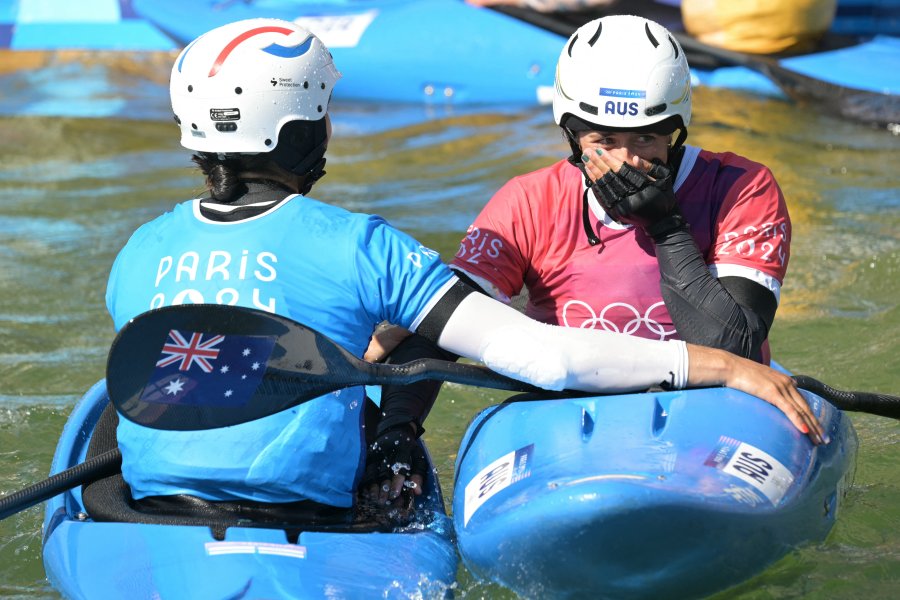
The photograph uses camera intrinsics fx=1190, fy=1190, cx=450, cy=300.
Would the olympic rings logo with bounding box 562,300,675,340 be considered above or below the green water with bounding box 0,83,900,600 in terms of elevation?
above

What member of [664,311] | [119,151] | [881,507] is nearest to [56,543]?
[664,311]

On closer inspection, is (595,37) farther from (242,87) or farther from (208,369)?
(208,369)

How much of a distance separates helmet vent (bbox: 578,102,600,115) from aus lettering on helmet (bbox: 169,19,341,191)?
77cm

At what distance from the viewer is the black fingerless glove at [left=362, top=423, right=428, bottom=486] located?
3.16 metres

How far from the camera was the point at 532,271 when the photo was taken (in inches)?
142

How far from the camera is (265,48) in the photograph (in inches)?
115

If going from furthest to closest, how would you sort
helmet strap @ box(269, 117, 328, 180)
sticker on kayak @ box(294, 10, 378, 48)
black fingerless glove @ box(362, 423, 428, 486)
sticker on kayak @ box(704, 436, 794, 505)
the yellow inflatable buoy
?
sticker on kayak @ box(294, 10, 378, 48) → the yellow inflatable buoy → black fingerless glove @ box(362, 423, 428, 486) → helmet strap @ box(269, 117, 328, 180) → sticker on kayak @ box(704, 436, 794, 505)

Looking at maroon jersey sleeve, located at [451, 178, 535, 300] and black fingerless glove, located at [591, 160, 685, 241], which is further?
maroon jersey sleeve, located at [451, 178, 535, 300]

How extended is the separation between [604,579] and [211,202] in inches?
50.6

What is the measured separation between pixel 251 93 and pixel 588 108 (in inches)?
38.4

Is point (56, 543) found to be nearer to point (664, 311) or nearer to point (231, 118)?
point (231, 118)

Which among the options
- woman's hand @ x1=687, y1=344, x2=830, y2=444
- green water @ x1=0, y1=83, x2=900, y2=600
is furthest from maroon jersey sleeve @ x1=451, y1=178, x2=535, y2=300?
green water @ x1=0, y1=83, x2=900, y2=600

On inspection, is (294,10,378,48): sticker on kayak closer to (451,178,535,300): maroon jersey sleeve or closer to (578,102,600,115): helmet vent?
(451,178,535,300): maroon jersey sleeve

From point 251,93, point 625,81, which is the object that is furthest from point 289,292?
point 625,81
